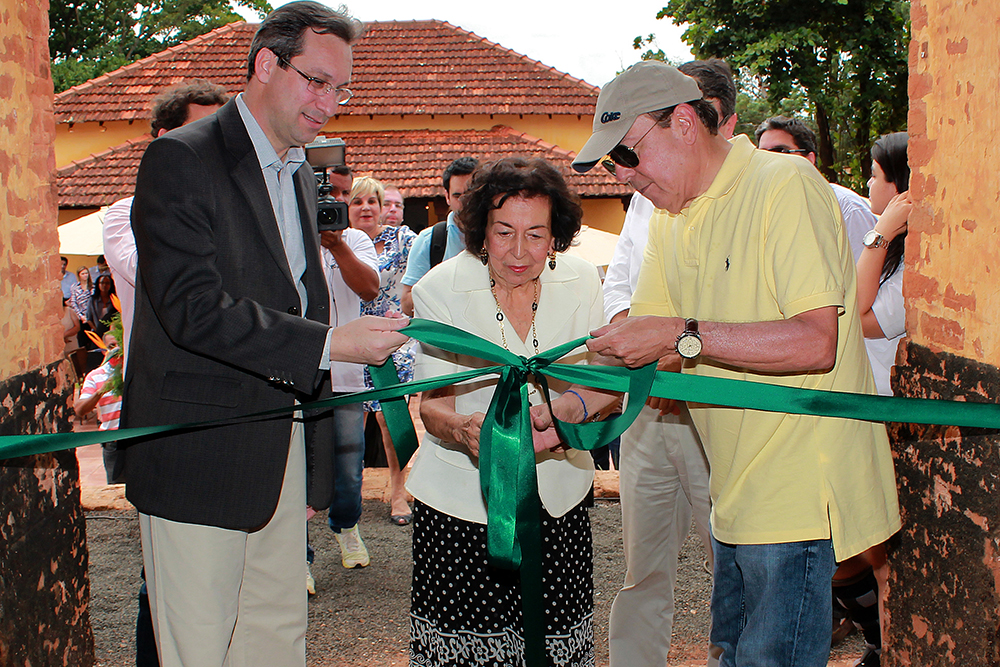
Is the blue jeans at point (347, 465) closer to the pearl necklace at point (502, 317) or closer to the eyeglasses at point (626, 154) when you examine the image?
the pearl necklace at point (502, 317)

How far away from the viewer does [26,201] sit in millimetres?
2590

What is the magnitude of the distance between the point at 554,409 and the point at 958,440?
4.03ft

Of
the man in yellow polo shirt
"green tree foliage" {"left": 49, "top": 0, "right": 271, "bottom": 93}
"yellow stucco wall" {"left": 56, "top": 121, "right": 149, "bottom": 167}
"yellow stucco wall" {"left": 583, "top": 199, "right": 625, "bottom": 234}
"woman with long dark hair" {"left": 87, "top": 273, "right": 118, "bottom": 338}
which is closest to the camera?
the man in yellow polo shirt

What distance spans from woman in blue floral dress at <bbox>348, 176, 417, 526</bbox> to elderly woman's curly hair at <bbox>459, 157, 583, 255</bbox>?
2744 millimetres

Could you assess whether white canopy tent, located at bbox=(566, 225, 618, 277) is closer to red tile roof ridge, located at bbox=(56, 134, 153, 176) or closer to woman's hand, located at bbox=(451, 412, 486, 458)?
woman's hand, located at bbox=(451, 412, 486, 458)

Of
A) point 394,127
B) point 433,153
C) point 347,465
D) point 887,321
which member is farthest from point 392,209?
point 394,127

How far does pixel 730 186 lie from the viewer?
7.26 ft

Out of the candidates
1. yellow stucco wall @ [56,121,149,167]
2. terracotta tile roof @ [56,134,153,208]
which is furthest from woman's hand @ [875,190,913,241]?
yellow stucco wall @ [56,121,149,167]

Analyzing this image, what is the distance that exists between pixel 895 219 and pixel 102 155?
1875cm

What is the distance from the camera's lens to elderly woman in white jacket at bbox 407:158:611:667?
2777 mm

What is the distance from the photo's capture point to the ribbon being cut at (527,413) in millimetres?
2113

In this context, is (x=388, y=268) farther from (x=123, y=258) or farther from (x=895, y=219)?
(x=895, y=219)

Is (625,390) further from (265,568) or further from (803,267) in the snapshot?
(265,568)

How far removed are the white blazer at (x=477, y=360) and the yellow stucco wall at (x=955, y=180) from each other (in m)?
1.11
